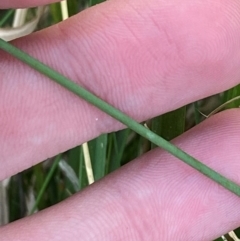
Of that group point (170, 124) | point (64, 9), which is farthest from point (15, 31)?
point (170, 124)

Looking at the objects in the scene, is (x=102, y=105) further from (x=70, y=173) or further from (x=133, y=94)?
(x=70, y=173)

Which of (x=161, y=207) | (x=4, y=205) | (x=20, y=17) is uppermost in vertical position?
(x=20, y=17)

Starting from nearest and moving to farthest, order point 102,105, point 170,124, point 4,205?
point 102,105, point 170,124, point 4,205

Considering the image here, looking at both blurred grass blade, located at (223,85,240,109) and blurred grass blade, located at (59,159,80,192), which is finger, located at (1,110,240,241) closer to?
blurred grass blade, located at (223,85,240,109)

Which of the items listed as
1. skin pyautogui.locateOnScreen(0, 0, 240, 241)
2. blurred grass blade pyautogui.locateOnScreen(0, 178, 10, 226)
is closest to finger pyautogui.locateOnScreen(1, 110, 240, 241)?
skin pyautogui.locateOnScreen(0, 0, 240, 241)

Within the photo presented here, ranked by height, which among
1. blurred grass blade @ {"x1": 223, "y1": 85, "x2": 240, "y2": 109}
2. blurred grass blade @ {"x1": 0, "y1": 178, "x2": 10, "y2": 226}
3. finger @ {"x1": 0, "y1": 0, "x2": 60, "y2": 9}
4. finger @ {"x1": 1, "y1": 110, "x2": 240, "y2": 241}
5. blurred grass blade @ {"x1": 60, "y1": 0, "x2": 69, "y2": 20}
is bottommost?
finger @ {"x1": 1, "y1": 110, "x2": 240, "y2": 241}

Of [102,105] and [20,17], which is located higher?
[20,17]

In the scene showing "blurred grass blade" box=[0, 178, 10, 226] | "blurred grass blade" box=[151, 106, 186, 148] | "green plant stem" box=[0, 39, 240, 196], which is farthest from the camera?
"blurred grass blade" box=[0, 178, 10, 226]

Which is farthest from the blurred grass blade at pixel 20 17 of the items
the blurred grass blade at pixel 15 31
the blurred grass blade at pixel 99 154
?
the blurred grass blade at pixel 99 154

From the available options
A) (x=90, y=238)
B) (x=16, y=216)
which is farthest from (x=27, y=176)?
(x=90, y=238)
